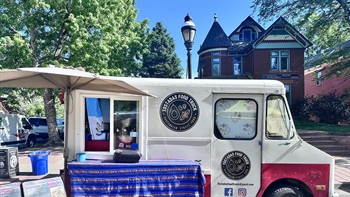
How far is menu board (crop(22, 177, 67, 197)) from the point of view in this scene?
332 centimetres

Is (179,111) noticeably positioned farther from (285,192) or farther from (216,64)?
(216,64)

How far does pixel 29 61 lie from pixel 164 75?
18.5 m

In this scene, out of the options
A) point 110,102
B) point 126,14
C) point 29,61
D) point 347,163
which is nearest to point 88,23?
point 29,61

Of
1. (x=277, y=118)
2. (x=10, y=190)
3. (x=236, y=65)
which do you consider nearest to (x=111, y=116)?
(x=10, y=190)

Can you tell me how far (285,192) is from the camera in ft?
12.6

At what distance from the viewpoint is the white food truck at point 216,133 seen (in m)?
3.90

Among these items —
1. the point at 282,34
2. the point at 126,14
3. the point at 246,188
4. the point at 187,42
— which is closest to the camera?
the point at 246,188

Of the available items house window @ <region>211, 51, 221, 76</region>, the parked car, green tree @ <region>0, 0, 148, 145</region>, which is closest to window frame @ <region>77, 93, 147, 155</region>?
green tree @ <region>0, 0, 148, 145</region>

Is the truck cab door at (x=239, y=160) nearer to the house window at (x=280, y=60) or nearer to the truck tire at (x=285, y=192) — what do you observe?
the truck tire at (x=285, y=192)

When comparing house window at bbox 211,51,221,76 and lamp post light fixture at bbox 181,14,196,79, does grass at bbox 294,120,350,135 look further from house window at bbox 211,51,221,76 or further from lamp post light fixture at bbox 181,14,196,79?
house window at bbox 211,51,221,76

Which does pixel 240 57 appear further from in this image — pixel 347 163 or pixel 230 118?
pixel 230 118

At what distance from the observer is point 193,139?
13.0 ft

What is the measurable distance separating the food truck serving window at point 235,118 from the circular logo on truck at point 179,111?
45cm

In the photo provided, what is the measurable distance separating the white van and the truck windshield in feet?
41.8
